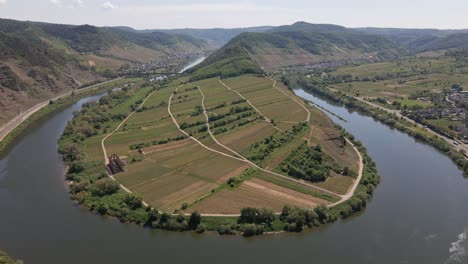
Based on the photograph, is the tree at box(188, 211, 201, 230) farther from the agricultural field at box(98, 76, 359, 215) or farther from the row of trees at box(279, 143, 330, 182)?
the row of trees at box(279, 143, 330, 182)

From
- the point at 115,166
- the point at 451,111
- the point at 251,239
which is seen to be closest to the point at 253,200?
the point at 251,239

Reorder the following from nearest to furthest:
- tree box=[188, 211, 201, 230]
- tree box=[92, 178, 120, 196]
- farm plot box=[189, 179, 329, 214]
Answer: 1. tree box=[188, 211, 201, 230]
2. farm plot box=[189, 179, 329, 214]
3. tree box=[92, 178, 120, 196]

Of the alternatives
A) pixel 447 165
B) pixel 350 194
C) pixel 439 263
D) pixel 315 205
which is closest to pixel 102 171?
pixel 315 205

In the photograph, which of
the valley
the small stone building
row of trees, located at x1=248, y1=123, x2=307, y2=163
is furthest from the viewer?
row of trees, located at x1=248, y1=123, x2=307, y2=163

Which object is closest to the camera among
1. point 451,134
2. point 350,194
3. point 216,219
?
point 216,219

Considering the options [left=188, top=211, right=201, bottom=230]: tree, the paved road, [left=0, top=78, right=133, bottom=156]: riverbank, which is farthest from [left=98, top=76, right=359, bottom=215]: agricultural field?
the paved road

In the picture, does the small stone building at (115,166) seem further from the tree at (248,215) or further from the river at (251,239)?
the tree at (248,215)

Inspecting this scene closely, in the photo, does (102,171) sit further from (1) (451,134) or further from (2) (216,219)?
(1) (451,134)
